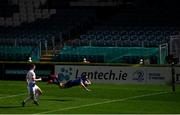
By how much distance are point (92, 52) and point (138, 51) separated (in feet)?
12.7

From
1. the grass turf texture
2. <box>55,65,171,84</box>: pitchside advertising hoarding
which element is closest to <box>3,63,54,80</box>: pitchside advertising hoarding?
<box>55,65,171,84</box>: pitchside advertising hoarding

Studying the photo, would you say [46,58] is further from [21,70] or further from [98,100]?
[98,100]

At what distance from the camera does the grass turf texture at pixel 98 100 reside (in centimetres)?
3005

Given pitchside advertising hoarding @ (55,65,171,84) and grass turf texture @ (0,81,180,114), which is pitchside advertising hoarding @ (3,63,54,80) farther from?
grass turf texture @ (0,81,180,114)

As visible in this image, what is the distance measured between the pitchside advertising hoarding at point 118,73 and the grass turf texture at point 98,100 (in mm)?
1049

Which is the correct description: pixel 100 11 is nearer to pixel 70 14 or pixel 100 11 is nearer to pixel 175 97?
pixel 70 14

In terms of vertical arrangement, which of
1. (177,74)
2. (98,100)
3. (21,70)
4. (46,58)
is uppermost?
(46,58)

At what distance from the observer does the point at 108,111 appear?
2958 centimetres

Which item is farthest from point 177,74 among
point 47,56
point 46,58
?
point 47,56

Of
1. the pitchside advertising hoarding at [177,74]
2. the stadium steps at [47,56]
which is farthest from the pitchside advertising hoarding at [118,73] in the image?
the stadium steps at [47,56]

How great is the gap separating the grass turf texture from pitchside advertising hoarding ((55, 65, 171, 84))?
1049 millimetres

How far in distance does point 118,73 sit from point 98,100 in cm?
1104

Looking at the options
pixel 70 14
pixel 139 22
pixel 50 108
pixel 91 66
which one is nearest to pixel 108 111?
pixel 50 108

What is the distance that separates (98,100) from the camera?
34.5 meters
